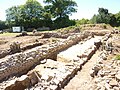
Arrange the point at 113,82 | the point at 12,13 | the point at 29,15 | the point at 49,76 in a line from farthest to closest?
1. the point at 12,13
2. the point at 29,15
3. the point at 49,76
4. the point at 113,82

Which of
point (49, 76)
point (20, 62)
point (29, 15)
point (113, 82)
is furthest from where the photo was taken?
point (29, 15)

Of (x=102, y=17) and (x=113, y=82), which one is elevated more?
(x=102, y=17)

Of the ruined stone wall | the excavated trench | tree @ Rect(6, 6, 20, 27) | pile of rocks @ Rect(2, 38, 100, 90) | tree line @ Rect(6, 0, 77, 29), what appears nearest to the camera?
pile of rocks @ Rect(2, 38, 100, 90)

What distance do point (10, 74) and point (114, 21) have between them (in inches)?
1723

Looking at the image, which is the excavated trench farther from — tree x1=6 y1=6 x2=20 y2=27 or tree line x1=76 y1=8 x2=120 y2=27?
tree x1=6 y1=6 x2=20 y2=27

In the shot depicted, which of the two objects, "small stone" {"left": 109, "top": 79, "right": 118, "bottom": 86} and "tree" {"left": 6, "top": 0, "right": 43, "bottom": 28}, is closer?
"small stone" {"left": 109, "top": 79, "right": 118, "bottom": 86}

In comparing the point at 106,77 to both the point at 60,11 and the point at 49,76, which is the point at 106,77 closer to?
the point at 49,76

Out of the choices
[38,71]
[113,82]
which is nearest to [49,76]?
[38,71]

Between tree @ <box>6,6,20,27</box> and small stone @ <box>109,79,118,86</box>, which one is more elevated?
tree @ <box>6,6,20,27</box>

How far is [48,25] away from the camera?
5338cm

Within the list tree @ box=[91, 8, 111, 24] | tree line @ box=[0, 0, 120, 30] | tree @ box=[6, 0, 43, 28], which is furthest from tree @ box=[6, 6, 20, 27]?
tree @ box=[91, 8, 111, 24]

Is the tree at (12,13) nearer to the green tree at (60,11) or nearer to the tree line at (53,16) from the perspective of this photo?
the tree line at (53,16)

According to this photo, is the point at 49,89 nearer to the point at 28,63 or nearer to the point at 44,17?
the point at 28,63

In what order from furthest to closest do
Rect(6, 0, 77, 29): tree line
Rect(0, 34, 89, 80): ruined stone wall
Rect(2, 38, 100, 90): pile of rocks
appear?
Rect(6, 0, 77, 29): tree line → Rect(0, 34, 89, 80): ruined stone wall → Rect(2, 38, 100, 90): pile of rocks
